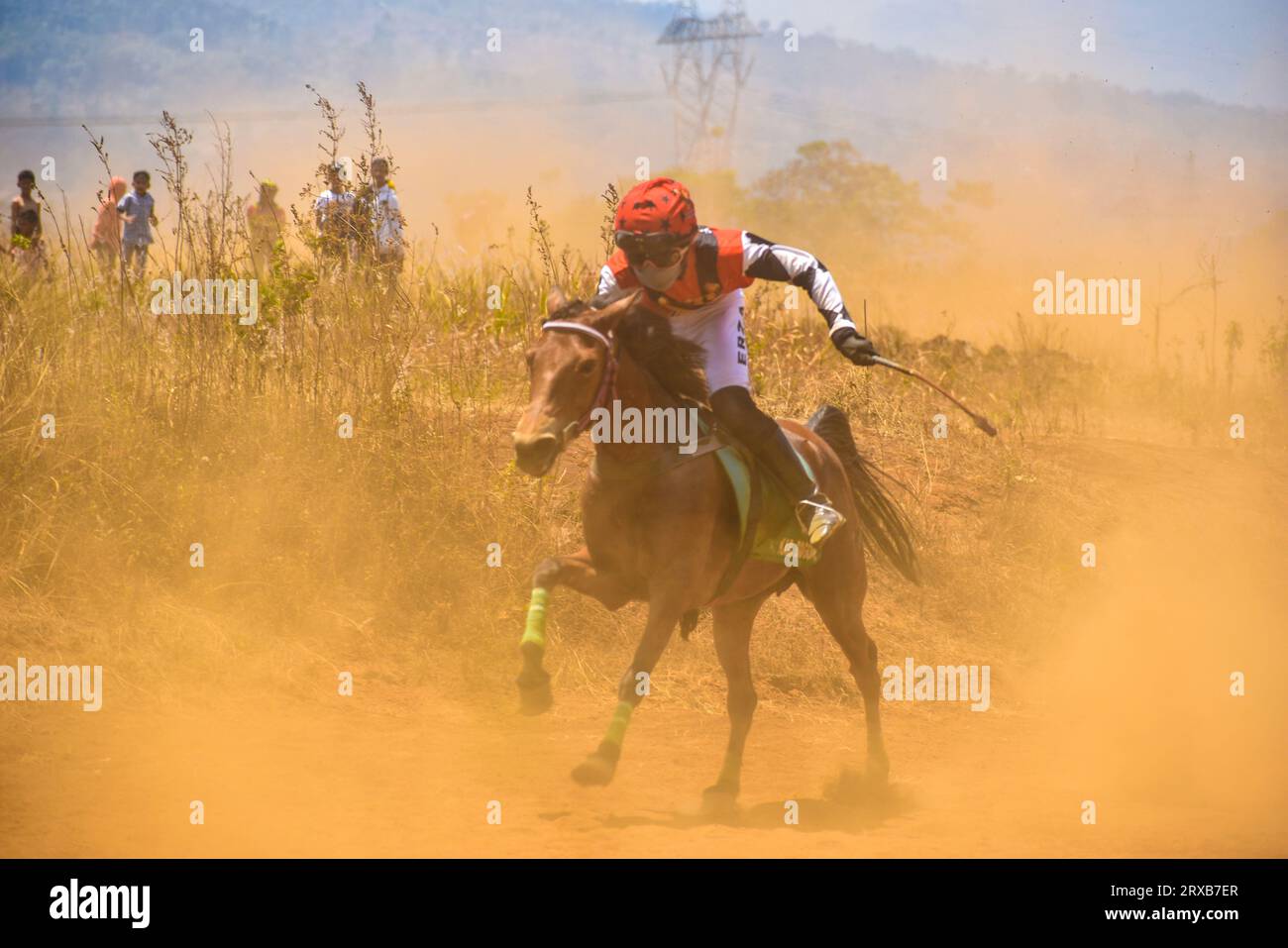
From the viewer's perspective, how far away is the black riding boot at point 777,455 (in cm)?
684

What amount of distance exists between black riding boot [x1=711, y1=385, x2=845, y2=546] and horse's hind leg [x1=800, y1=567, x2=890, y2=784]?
0.74m

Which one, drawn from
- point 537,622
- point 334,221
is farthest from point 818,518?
point 334,221

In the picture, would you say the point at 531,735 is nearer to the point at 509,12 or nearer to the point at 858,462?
the point at 858,462

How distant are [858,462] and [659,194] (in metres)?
2.72

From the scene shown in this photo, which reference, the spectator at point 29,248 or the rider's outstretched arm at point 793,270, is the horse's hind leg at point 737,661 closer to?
the rider's outstretched arm at point 793,270

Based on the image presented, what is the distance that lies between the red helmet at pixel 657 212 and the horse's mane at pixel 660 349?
38cm

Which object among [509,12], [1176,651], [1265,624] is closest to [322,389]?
[1176,651]

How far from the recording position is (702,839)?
6297mm

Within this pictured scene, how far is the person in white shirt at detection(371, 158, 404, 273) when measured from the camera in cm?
1057

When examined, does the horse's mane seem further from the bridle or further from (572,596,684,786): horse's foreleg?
(572,596,684,786): horse's foreleg

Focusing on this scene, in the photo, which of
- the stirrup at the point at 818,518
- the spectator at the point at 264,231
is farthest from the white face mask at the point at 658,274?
the spectator at the point at 264,231

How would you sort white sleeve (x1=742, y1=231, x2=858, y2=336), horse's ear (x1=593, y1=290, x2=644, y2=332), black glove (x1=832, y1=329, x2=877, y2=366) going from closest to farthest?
1. horse's ear (x1=593, y1=290, x2=644, y2=332)
2. black glove (x1=832, y1=329, x2=877, y2=366)
3. white sleeve (x1=742, y1=231, x2=858, y2=336)

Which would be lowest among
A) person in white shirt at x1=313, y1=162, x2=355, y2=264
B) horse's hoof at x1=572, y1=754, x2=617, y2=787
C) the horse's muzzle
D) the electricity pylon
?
horse's hoof at x1=572, y1=754, x2=617, y2=787

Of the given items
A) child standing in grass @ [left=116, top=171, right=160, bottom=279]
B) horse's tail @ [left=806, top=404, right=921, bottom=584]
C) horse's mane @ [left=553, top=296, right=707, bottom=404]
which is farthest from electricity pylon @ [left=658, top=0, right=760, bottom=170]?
horse's mane @ [left=553, top=296, right=707, bottom=404]
